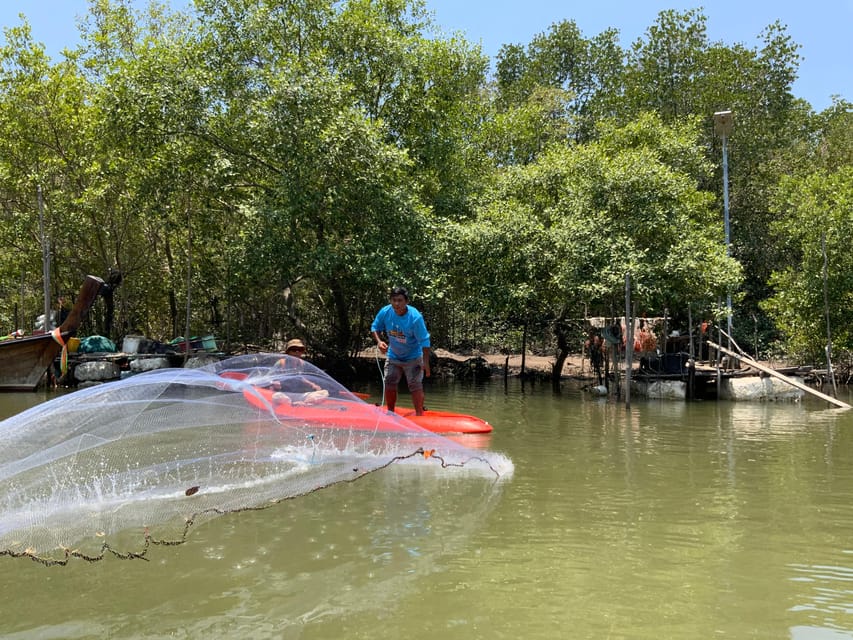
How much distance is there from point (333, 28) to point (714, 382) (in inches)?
502

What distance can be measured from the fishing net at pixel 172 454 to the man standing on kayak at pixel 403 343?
2.28m

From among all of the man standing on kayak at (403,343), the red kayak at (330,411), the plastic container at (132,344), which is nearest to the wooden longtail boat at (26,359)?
the plastic container at (132,344)

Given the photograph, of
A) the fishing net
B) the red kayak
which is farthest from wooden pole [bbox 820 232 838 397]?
the red kayak

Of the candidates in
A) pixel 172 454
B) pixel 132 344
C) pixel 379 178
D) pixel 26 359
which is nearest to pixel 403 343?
pixel 172 454

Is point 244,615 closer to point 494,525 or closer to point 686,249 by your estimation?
point 494,525

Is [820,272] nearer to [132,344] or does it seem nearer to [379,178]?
[379,178]

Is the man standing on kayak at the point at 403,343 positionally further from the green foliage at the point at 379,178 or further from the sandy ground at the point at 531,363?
the sandy ground at the point at 531,363

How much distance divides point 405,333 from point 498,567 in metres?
4.79

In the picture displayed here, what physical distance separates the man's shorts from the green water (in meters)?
2.20

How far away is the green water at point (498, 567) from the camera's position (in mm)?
3463

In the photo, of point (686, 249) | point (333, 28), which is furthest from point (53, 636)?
point (333, 28)

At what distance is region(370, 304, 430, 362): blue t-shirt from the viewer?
28.6 feet

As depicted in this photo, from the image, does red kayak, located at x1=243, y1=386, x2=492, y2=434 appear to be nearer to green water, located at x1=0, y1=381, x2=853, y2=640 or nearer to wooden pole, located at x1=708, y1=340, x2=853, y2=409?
green water, located at x1=0, y1=381, x2=853, y2=640

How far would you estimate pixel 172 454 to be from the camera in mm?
5062
